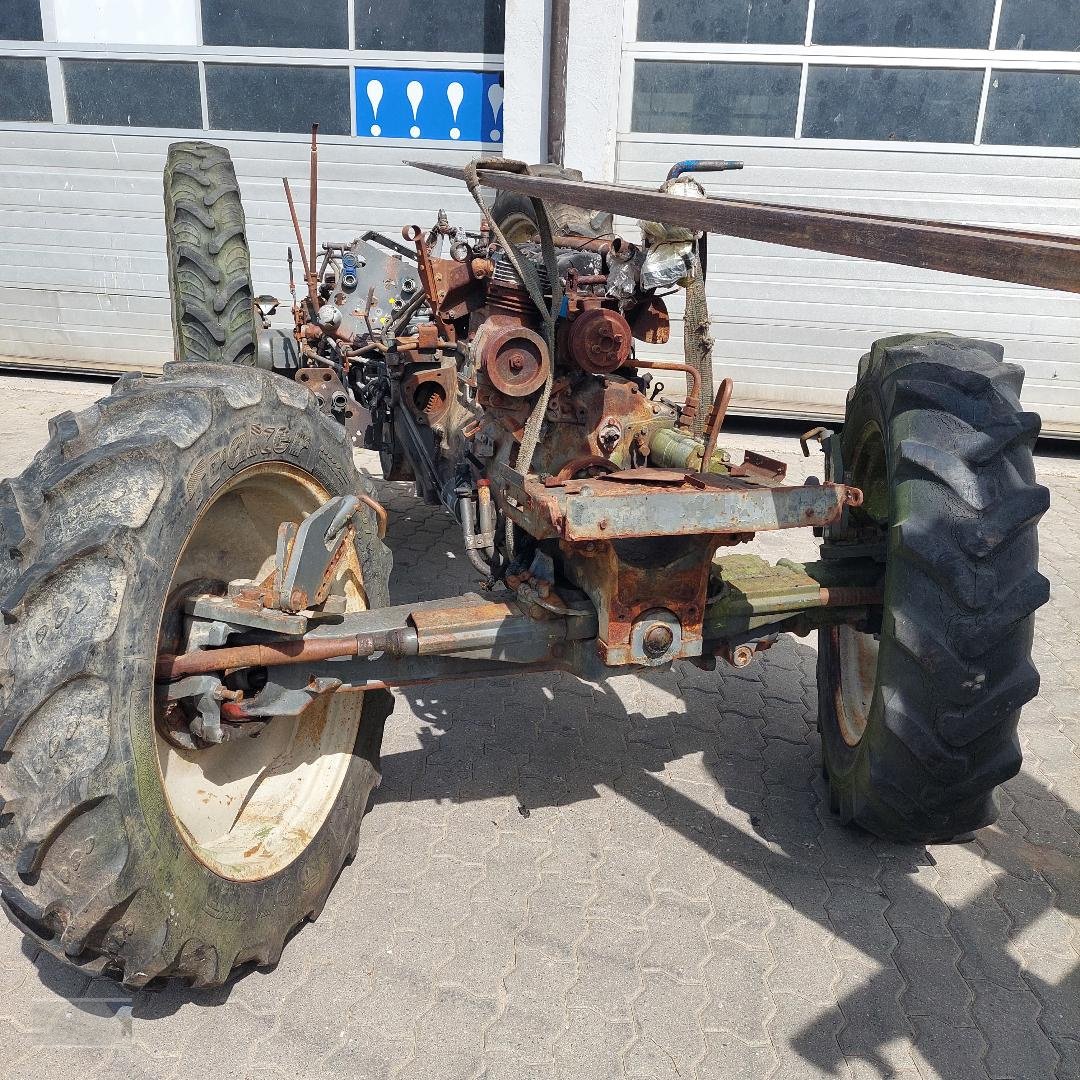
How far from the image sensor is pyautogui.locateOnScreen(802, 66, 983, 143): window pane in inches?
280

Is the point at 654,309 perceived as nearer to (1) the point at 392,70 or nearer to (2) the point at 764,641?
(2) the point at 764,641

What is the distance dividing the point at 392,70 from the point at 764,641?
6875mm

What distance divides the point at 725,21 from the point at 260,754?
22.1 feet

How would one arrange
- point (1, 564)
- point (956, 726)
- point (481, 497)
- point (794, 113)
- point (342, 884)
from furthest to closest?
point (794, 113)
point (481, 497)
point (342, 884)
point (956, 726)
point (1, 564)

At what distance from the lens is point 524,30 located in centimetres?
737

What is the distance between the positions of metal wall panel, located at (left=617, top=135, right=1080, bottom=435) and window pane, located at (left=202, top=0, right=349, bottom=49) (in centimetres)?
257

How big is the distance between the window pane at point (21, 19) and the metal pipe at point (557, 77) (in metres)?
4.53

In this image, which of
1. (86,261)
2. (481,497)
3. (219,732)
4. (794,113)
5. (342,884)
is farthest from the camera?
(86,261)

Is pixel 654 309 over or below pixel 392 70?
below

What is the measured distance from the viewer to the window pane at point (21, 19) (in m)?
8.34

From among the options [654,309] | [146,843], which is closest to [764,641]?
[654,309]

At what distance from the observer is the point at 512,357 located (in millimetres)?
2680

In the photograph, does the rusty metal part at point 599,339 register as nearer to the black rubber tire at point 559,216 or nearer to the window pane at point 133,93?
the black rubber tire at point 559,216

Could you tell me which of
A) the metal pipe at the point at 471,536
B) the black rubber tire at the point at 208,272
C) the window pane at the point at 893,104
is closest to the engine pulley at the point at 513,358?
the metal pipe at the point at 471,536
